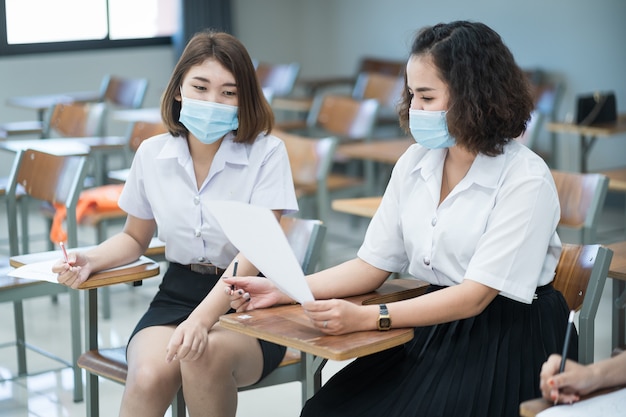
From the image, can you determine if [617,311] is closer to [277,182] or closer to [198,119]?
[277,182]

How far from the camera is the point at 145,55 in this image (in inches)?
317

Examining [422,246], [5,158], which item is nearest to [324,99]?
[5,158]

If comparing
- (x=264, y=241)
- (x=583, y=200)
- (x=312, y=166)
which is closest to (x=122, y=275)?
(x=264, y=241)

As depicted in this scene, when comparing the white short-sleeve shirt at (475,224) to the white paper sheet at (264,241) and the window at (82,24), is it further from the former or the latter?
the window at (82,24)

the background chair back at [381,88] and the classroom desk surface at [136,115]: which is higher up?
the background chair back at [381,88]

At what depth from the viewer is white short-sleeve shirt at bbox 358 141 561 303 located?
198 cm

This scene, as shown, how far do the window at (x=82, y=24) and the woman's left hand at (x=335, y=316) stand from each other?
6.06 meters

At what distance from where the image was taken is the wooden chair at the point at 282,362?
2436 mm

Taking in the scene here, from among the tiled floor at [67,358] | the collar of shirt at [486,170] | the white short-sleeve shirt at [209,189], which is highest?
the collar of shirt at [486,170]

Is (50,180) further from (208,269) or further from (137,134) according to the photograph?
(137,134)

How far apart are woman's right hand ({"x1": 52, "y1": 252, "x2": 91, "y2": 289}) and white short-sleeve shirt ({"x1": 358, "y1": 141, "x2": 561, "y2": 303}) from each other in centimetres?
73

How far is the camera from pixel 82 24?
778cm

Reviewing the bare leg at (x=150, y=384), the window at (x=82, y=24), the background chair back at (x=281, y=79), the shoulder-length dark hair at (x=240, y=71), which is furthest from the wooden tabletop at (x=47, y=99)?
the bare leg at (x=150, y=384)

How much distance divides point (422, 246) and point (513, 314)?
0.24m
